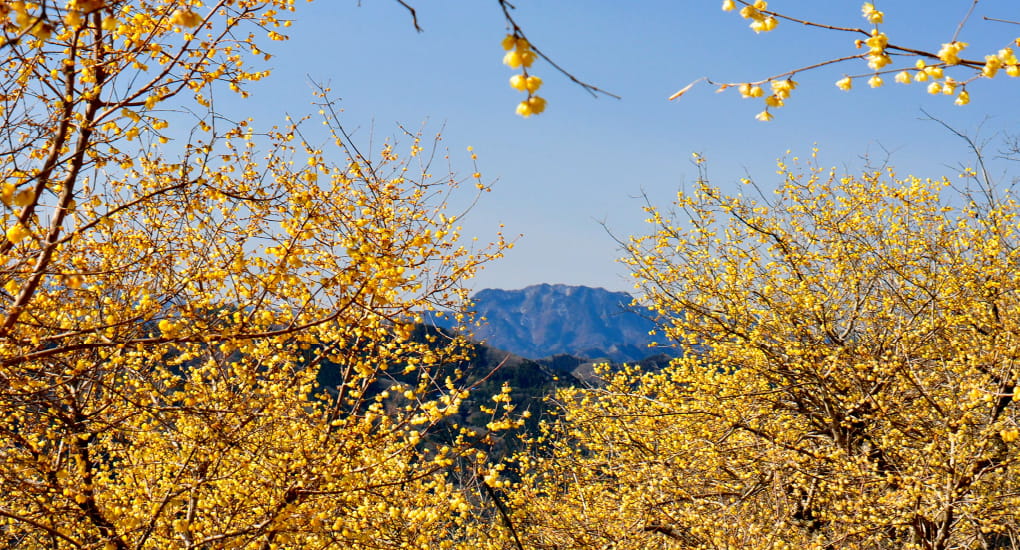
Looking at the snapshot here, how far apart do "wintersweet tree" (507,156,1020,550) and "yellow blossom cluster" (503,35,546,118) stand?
6224 mm

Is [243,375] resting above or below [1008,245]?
below

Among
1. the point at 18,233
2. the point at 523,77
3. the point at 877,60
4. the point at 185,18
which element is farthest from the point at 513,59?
the point at 18,233

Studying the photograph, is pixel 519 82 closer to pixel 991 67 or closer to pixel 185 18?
pixel 185 18

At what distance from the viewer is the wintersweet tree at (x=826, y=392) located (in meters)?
7.23

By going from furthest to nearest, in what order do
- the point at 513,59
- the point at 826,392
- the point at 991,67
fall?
1. the point at 826,392
2. the point at 991,67
3. the point at 513,59

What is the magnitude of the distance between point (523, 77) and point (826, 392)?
8.75m

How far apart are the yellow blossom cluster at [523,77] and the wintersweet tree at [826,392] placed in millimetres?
6224

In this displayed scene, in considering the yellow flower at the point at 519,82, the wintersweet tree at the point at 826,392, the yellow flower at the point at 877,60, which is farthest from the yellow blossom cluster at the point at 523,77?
the wintersweet tree at the point at 826,392

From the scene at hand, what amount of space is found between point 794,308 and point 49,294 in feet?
30.7

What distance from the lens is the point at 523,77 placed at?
5.40ft

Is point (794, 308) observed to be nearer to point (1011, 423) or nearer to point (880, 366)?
point (880, 366)

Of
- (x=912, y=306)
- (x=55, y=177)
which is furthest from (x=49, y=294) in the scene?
(x=912, y=306)

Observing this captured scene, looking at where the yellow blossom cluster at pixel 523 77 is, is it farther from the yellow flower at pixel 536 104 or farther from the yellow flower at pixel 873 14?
the yellow flower at pixel 873 14

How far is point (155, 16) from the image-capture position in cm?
472
